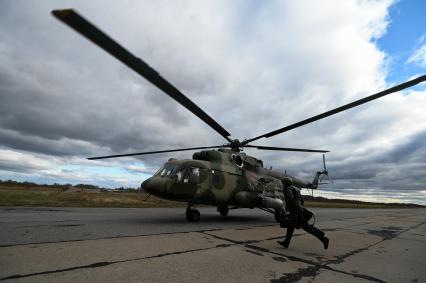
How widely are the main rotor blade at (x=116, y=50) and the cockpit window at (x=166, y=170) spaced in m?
5.41

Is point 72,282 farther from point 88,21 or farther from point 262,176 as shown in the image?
point 262,176

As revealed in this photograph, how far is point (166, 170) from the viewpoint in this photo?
10445mm

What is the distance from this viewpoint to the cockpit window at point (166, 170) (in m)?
10.3

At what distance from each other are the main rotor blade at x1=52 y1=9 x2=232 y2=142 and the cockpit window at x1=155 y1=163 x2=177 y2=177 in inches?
213

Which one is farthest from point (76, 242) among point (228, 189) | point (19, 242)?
point (228, 189)

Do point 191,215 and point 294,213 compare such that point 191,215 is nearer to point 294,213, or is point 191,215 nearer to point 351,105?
point 294,213

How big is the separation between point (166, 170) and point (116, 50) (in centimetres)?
742

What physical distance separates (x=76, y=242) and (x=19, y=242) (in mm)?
918

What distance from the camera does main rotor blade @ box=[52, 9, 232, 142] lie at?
2.76 meters

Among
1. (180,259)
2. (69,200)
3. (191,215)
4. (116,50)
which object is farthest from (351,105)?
(69,200)

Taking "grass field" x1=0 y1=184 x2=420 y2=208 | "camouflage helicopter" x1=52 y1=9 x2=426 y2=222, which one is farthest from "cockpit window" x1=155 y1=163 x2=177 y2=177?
"grass field" x1=0 y1=184 x2=420 y2=208

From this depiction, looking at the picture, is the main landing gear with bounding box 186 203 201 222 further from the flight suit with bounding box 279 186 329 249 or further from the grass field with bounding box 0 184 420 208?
the flight suit with bounding box 279 186 329 249

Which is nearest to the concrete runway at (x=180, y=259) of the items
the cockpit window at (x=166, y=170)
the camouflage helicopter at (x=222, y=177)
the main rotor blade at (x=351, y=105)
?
the camouflage helicopter at (x=222, y=177)

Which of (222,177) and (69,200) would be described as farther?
(69,200)
